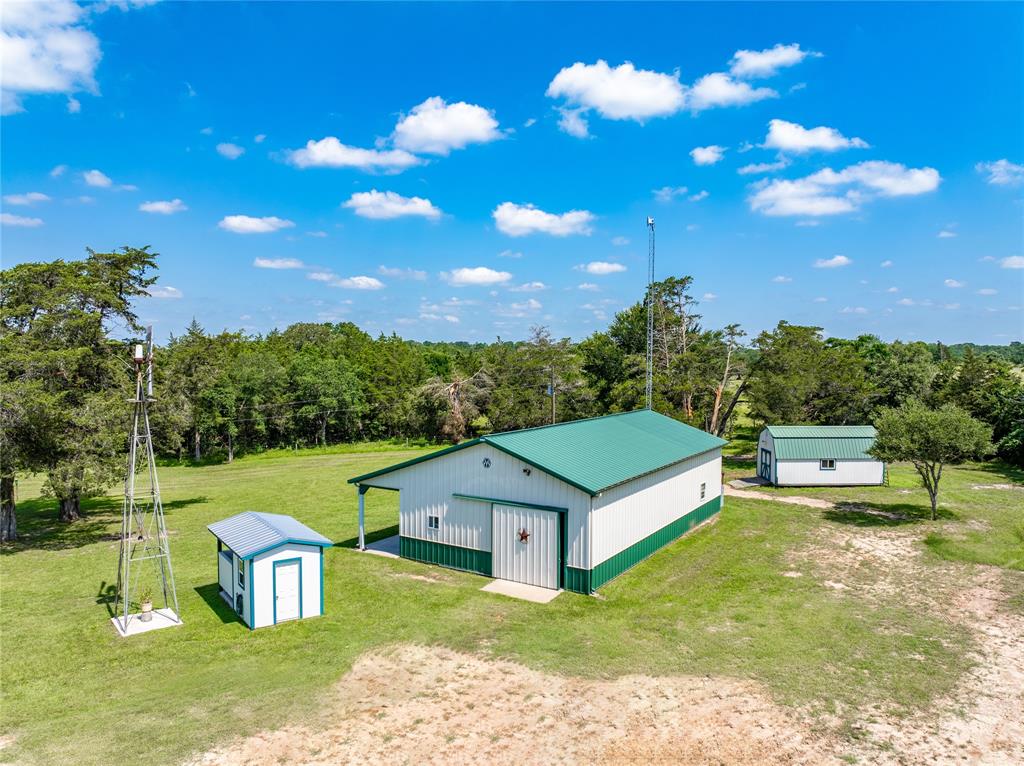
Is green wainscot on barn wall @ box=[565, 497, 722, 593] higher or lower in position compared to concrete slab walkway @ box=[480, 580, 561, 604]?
higher

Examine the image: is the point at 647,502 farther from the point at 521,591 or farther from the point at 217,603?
the point at 217,603

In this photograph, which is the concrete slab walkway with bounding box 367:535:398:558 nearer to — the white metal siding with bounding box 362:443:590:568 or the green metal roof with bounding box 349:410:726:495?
the white metal siding with bounding box 362:443:590:568

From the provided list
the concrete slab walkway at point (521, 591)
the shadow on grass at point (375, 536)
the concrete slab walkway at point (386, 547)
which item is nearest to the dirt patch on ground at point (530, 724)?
the concrete slab walkway at point (521, 591)

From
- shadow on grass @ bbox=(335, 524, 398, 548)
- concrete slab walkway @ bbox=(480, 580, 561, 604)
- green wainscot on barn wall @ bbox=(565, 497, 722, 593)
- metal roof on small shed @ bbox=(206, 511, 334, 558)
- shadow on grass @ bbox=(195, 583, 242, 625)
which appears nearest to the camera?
metal roof on small shed @ bbox=(206, 511, 334, 558)

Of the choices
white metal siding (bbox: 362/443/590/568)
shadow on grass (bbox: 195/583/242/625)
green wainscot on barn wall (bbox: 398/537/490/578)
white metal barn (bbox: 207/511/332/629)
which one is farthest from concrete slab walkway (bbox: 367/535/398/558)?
white metal barn (bbox: 207/511/332/629)

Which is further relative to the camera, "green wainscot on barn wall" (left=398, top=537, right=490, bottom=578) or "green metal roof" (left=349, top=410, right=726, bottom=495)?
"green wainscot on barn wall" (left=398, top=537, right=490, bottom=578)

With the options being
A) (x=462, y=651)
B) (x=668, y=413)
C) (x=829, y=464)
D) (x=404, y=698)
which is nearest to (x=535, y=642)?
(x=462, y=651)

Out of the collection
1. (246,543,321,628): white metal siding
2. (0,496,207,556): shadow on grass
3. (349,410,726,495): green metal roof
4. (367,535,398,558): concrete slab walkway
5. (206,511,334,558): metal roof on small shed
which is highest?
(349,410,726,495): green metal roof

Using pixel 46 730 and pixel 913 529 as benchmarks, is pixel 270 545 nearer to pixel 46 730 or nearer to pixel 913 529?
pixel 46 730
